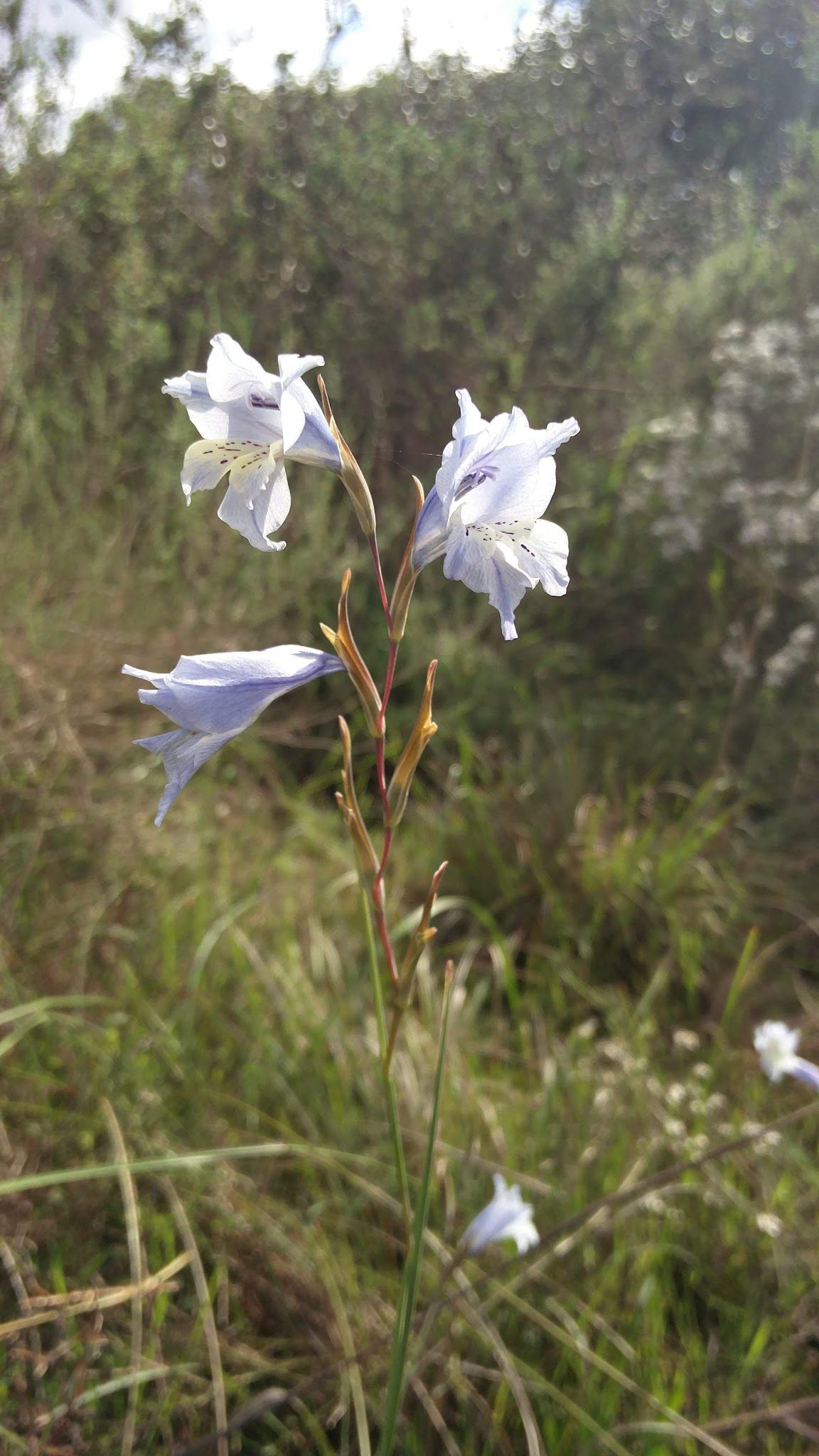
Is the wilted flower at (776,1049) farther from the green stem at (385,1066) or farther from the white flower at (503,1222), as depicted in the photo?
the green stem at (385,1066)

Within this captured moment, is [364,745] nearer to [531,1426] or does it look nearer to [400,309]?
[400,309]

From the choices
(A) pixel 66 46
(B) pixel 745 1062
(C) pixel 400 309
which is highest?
(A) pixel 66 46

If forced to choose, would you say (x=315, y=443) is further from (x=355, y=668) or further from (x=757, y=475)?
(x=757, y=475)

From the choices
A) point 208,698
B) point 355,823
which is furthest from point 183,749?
point 355,823

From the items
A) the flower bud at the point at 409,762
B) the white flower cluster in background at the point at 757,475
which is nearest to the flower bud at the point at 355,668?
the flower bud at the point at 409,762

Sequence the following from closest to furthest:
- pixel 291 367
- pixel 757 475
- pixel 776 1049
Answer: pixel 291 367 < pixel 776 1049 < pixel 757 475

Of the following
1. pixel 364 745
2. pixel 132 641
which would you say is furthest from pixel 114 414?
pixel 364 745
